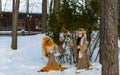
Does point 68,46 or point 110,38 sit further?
point 68,46

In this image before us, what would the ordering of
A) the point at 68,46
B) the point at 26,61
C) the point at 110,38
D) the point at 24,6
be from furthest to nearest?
the point at 24,6, the point at 26,61, the point at 68,46, the point at 110,38

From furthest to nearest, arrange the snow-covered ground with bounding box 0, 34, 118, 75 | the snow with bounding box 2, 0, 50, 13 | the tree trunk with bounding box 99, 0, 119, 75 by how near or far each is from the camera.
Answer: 1. the snow with bounding box 2, 0, 50, 13
2. the snow-covered ground with bounding box 0, 34, 118, 75
3. the tree trunk with bounding box 99, 0, 119, 75

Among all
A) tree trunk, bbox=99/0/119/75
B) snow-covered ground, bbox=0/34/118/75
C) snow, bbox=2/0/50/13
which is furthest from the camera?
snow, bbox=2/0/50/13

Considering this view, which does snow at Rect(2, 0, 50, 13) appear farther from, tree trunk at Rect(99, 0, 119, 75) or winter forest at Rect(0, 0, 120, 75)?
tree trunk at Rect(99, 0, 119, 75)

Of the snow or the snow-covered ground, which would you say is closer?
the snow-covered ground

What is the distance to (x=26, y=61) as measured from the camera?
553 inches

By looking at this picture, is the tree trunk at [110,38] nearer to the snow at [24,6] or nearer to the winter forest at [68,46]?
the winter forest at [68,46]

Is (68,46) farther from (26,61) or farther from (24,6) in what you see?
(24,6)

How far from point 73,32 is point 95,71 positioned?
244cm

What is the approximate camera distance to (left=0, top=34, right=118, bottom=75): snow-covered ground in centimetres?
1111

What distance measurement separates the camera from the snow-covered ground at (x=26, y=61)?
11112 millimetres

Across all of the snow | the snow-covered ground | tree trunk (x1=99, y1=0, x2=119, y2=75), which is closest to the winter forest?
the snow-covered ground

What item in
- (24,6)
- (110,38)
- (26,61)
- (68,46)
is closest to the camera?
(110,38)

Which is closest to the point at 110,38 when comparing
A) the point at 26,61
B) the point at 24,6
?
the point at 26,61
